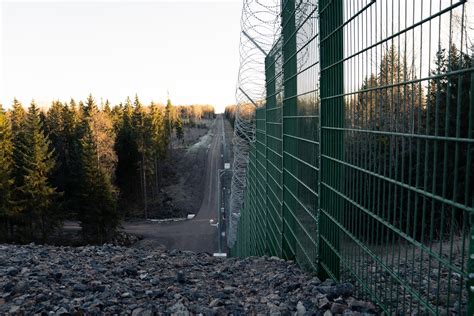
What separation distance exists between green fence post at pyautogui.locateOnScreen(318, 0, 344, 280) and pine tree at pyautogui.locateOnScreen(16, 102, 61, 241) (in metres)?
A: 23.9

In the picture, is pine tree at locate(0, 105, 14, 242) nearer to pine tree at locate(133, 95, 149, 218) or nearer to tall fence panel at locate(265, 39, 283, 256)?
pine tree at locate(133, 95, 149, 218)

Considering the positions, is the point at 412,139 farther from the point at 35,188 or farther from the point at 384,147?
the point at 35,188

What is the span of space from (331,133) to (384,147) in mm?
1050

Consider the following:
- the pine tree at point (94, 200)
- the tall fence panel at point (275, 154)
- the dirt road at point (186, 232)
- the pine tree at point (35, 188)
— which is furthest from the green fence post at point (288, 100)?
the pine tree at point (35, 188)

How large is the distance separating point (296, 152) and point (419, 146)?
10.5 feet

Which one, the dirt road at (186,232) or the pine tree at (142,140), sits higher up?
the pine tree at (142,140)

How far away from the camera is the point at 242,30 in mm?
8711

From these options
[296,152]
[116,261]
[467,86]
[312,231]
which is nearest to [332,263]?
[312,231]

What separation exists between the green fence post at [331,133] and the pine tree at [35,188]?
2387 cm

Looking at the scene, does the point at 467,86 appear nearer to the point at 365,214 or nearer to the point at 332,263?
the point at 365,214

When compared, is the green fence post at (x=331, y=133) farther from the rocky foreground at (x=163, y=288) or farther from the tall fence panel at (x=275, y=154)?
the tall fence panel at (x=275, y=154)

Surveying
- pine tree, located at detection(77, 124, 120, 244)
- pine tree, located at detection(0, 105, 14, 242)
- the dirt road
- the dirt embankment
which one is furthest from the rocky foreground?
the dirt embankment

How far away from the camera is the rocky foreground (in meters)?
3.78

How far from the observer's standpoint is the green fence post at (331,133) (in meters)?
3.51
